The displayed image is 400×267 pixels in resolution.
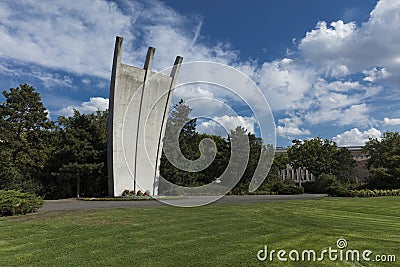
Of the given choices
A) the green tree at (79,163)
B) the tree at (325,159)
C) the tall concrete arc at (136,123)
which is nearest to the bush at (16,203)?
the tall concrete arc at (136,123)

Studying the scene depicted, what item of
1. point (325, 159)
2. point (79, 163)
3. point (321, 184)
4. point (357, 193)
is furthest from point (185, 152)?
point (325, 159)

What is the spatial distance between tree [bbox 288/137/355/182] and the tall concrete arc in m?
29.8

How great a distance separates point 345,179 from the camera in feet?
150

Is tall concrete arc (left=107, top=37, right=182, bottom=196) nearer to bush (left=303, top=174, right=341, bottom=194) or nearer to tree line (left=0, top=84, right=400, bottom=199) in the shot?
tree line (left=0, top=84, right=400, bottom=199)

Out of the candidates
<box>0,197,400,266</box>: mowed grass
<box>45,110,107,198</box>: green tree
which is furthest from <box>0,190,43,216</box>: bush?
<box>45,110,107,198</box>: green tree

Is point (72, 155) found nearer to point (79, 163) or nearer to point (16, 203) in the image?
point (79, 163)

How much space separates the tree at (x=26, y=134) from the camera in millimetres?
26486

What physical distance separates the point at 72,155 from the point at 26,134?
23.2 ft

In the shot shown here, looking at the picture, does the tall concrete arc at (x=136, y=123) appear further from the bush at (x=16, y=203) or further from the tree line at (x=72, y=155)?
the bush at (x=16, y=203)

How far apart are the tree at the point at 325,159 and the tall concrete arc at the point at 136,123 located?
97.8ft

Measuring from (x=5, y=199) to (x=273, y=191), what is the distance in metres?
24.9

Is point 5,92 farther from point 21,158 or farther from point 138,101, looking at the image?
point 138,101

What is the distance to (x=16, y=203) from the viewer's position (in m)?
12.1

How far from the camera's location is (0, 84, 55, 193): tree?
26486 millimetres
